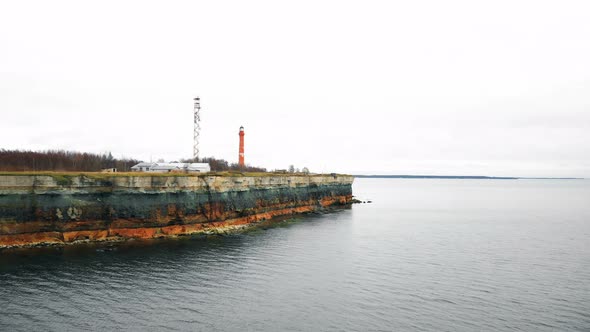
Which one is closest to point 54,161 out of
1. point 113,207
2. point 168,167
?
point 168,167

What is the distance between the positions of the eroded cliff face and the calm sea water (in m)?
4.15

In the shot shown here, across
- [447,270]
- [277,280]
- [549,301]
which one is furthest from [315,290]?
[549,301]

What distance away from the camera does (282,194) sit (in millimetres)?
77812

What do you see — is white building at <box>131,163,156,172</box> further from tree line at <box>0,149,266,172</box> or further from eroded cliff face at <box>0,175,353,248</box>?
eroded cliff face at <box>0,175,353,248</box>

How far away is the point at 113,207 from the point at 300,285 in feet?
88.8

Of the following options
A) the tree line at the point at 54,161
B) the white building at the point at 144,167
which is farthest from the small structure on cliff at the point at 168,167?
the tree line at the point at 54,161

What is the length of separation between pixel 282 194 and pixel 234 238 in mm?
28318

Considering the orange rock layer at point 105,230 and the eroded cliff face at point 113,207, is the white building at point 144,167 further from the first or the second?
the orange rock layer at point 105,230

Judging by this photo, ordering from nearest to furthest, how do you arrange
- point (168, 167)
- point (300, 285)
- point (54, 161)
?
point (300, 285) < point (54, 161) < point (168, 167)

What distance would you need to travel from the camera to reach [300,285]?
3084 cm

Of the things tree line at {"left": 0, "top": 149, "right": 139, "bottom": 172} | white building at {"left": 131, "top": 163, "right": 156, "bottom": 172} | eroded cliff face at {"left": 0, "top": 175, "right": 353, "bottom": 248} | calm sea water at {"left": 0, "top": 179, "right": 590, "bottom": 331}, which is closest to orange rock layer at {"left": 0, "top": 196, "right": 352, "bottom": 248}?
eroded cliff face at {"left": 0, "top": 175, "right": 353, "bottom": 248}

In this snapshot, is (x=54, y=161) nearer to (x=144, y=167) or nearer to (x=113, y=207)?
(x=144, y=167)

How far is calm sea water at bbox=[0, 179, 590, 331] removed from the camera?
78.1ft

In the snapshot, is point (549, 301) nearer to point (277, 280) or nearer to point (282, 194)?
point (277, 280)
